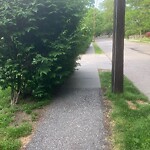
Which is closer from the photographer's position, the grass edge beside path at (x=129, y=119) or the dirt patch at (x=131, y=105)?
the grass edge beside path at (x=129, y=119)

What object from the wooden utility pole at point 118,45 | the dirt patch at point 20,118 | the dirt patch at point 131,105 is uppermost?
the wooden utility pole at point 118,45

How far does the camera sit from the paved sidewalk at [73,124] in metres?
4.78

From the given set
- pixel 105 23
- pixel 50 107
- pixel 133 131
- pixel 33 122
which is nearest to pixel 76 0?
pixel 50 107

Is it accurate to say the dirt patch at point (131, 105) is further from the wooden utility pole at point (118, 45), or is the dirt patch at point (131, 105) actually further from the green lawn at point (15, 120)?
the green lawn at point (15, 120)

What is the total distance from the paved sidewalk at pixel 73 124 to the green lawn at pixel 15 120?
220 millimetres

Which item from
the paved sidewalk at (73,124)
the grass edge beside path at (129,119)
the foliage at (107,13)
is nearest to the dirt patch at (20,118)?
the paved sidewalk at (73,124)

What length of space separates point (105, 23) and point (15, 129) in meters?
68.7

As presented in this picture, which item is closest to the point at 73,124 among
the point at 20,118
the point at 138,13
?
the point at 20,118

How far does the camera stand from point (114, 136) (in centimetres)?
506

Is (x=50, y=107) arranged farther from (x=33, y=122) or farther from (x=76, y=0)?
(x=76, y=0)

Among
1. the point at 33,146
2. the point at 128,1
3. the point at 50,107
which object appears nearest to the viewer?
the point at 33,146

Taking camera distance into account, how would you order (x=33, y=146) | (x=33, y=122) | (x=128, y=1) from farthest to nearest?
1. (x=128, y=1)
2. (x=33, y=122)
3. (x=33, y=146)

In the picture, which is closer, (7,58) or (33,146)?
(33,146)

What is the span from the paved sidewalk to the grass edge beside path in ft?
0.69
